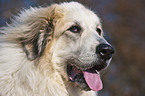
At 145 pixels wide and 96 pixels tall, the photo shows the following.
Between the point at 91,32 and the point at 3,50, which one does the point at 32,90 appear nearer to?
the point at 3,50

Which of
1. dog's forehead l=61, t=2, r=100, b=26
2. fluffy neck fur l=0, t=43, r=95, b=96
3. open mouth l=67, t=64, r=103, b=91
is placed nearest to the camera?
fluffy neck fur l=0, t=43, r=95, b=96

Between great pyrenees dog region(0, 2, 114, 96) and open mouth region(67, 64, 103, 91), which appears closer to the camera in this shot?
great pyrenees dog region(0, 2, 114, 96)

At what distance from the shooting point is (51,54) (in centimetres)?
338

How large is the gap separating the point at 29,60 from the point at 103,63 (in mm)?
1192

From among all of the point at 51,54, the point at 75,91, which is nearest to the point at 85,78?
the point at 75,91

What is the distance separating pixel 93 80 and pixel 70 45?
27.9 inches

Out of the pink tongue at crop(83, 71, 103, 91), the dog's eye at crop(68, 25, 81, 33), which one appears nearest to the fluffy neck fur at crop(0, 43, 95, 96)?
the pink tongue at crop(83, 71, 103, 91)

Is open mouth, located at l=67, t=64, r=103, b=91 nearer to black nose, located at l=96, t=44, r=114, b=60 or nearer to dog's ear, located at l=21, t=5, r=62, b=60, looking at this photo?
black nose, located at l=96, t=44, r=114, b=60

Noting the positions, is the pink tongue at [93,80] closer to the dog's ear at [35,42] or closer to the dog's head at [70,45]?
the dog's head at [70,45]

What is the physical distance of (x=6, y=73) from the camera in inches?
119

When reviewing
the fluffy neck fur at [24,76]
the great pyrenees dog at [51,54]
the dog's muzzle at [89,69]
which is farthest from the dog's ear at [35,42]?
the dog's muzzle at [89,69]

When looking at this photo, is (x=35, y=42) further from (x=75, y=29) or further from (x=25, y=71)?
(x=75, y=29)

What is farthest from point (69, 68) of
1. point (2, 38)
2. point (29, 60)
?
point (2, 38)

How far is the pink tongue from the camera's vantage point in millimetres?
3291
